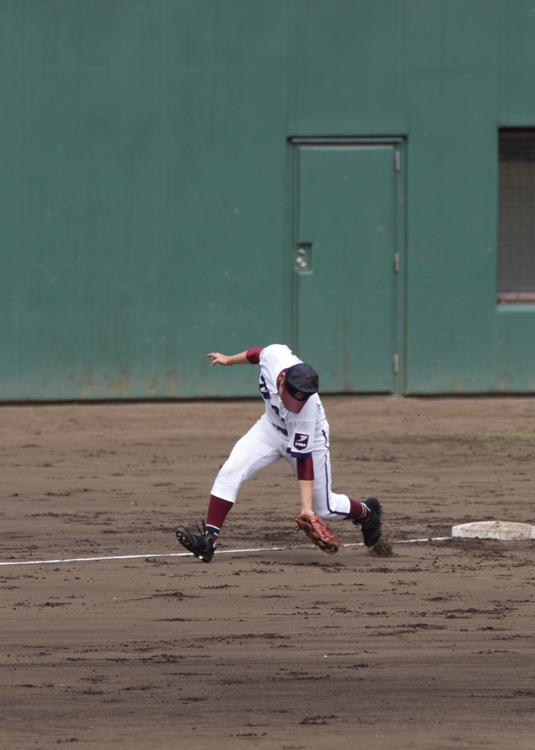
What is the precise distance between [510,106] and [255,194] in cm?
375

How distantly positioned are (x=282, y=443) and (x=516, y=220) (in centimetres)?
967

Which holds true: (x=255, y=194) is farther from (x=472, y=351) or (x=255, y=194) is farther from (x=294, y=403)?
(x=294, y=403)

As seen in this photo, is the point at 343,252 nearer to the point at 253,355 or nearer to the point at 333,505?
the point at 253,355

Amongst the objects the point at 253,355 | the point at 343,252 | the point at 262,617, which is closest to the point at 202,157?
the point at 343,252

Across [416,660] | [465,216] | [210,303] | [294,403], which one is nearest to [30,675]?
[416,660]

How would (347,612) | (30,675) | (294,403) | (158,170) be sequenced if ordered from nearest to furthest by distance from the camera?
(30,675) < (347,612) < (294,403) < (158,170)

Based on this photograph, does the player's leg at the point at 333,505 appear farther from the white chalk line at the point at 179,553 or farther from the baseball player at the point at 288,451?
the white chalk line at the point at 179,553

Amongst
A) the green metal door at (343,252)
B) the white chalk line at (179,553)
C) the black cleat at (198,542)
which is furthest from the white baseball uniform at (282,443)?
the green metal door at (343,252)

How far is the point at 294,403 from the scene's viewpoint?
7.01 m

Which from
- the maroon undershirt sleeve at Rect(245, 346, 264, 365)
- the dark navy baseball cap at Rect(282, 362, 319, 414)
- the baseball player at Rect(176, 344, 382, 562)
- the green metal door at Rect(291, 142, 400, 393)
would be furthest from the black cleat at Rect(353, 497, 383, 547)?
the green metal door at Rect(291, 142, 400, 393)

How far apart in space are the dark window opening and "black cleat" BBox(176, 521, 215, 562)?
9.70 m

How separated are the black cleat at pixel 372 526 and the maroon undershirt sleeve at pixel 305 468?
0.61 m

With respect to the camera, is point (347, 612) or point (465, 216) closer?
point (347, 612)

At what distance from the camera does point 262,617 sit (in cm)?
595
